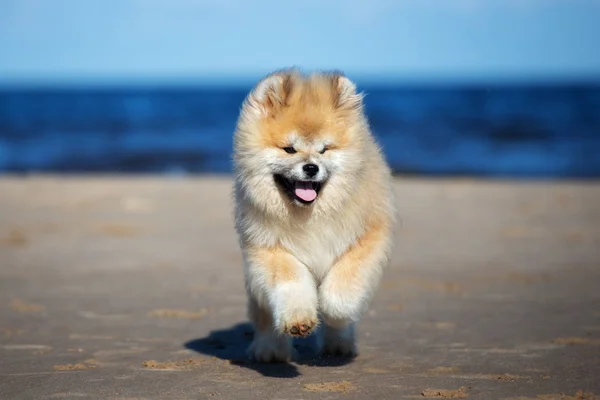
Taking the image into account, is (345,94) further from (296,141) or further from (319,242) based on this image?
(319,242)

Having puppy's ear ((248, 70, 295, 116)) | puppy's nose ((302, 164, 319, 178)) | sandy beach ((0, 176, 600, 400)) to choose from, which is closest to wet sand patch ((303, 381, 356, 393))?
sandy beach ((0, 176, 600, 400))

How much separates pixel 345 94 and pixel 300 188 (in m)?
0.65

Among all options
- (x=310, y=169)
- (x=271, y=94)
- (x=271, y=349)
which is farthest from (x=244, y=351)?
(x=271, y=94)

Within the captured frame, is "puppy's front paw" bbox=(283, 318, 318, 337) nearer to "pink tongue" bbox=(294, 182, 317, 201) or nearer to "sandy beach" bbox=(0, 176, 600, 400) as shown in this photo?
"sandy beach" bbox=(0, 176, 600, 400)

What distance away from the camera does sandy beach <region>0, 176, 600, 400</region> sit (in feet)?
16.4

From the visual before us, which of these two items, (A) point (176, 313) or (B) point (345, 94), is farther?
(A) point (176, 313)

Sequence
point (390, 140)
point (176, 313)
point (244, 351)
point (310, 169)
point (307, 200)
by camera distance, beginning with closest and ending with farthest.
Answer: point (310, 169) < point (307, 200) < point (244, 351) < point (176, 313) < point (390, 140)

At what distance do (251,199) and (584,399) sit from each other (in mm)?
2142

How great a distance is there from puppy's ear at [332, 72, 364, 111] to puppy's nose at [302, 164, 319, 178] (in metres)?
0.49

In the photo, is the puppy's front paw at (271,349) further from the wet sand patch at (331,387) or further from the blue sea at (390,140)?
the blue sea at (390,140)

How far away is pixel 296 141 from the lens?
17.3 feet

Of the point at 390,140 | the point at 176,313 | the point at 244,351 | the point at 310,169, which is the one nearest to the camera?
the point at 310,169

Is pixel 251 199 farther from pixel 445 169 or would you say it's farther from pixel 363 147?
pixel 445 169

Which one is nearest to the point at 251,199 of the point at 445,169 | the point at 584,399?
the point at 584,399
